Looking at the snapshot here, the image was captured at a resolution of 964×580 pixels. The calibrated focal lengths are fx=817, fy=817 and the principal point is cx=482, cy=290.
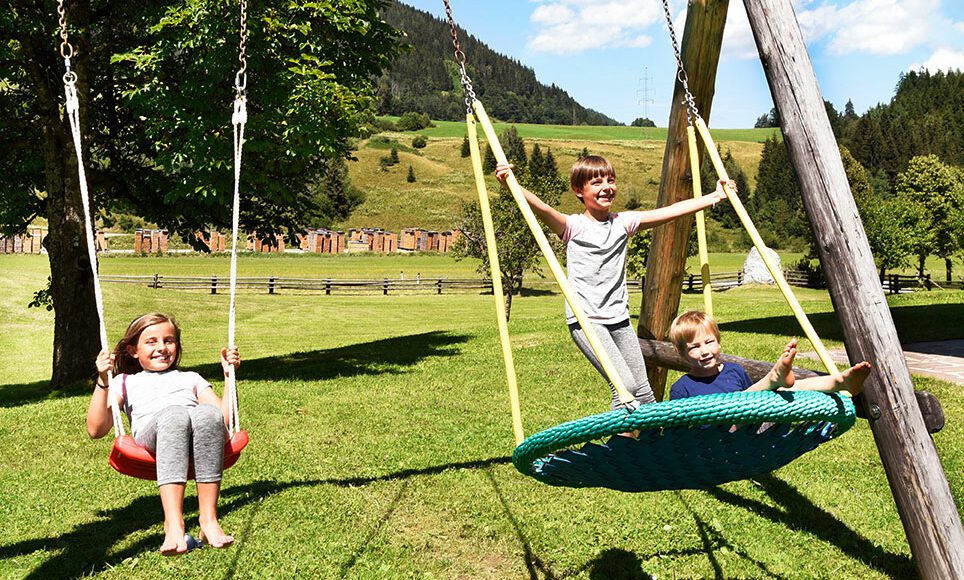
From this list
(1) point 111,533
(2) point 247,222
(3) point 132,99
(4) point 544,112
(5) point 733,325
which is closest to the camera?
(1) point 111,533

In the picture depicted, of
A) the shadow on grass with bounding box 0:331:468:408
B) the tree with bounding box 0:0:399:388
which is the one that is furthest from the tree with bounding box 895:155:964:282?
the tree with bounding box 0:0:399:388

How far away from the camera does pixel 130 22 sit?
1384 centimetres

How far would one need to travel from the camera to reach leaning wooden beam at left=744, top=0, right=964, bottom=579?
3980 millimetres

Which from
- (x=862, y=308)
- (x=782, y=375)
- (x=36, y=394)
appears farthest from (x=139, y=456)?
(x=36, y=394)

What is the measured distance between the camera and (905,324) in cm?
1728

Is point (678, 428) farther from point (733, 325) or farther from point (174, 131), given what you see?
point (733, 325)

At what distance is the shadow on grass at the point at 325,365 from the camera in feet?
43.8

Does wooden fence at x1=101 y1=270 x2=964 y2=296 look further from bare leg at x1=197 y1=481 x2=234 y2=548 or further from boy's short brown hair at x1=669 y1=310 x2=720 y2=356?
bare leg at x1=197 y1=481 x2=234 y2=548

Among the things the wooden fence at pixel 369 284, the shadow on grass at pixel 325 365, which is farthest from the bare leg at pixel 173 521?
the wooden fence at pixel 369 284

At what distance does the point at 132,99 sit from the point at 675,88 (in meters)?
9.51

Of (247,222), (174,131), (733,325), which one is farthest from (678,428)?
(733,325)

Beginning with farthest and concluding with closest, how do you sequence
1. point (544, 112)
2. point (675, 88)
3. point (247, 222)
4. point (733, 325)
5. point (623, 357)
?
1. point (544, 112)
2. point (733, 325)
3. point (247, 222)
4. point (675, 88)
5. point (623, 357)

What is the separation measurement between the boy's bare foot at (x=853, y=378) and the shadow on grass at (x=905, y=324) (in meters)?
11.9

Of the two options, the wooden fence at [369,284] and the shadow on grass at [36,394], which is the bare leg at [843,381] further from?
the wooden fence at [369,284]
